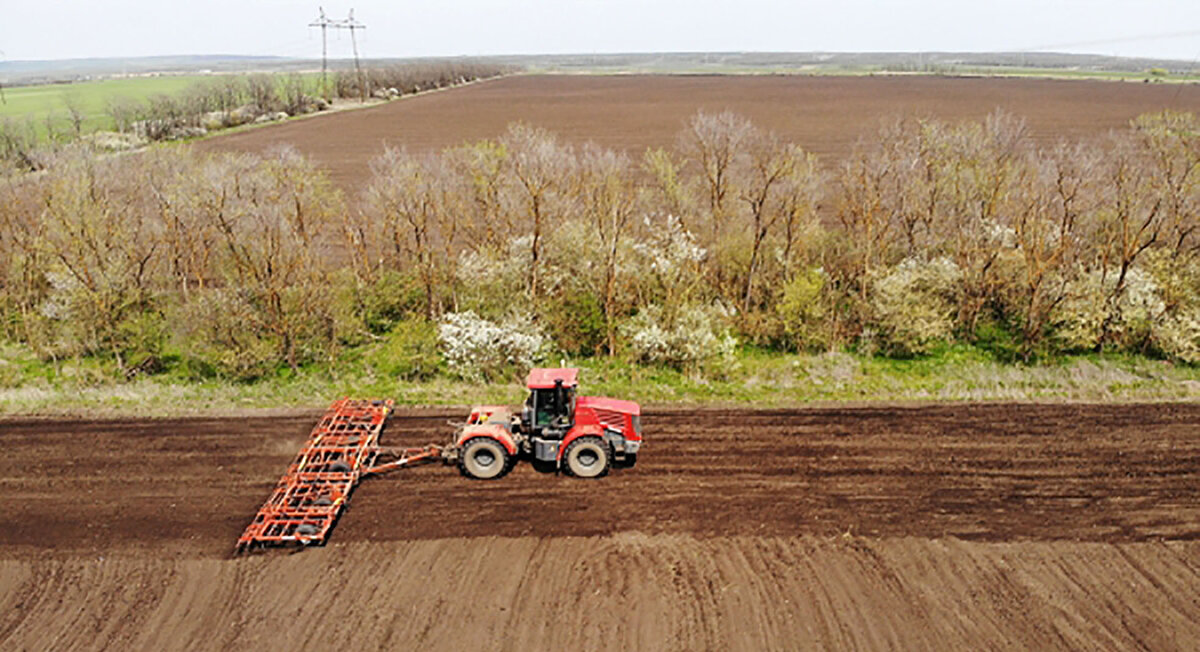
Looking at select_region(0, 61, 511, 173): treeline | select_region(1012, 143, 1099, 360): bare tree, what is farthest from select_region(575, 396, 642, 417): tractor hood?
select_region(0, 61, 511, 173): treeline

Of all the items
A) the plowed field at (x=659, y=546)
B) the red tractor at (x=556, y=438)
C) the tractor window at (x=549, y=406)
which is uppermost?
the tractor window at (x=549, y=406)

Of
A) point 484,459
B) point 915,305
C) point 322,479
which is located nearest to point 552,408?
point 484,459

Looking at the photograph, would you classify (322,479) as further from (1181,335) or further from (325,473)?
(1181,335)

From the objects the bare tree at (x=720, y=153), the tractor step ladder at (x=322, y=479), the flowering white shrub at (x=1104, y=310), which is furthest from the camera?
the bare tree at (x=720, y=153)

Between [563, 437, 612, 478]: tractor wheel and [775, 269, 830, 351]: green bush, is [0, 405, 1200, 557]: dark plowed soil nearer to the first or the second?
[563, 437, 612, 478]: tractor wheel

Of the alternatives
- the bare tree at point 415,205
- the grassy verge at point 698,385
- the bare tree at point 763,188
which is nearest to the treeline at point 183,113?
the bare tree at point 415,205

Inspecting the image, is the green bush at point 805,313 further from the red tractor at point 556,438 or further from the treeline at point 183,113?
the treeline at point 183,113

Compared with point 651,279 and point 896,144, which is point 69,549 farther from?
point 896,144
